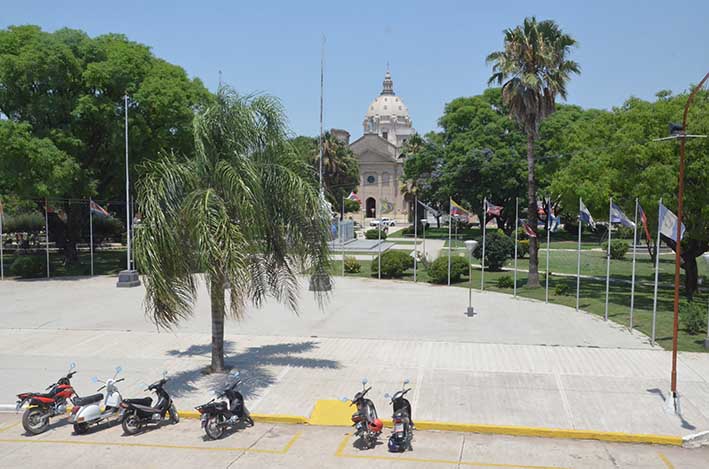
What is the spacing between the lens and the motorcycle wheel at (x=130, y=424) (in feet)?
37.4

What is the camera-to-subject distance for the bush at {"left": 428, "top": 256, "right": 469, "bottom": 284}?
32750 millimetres

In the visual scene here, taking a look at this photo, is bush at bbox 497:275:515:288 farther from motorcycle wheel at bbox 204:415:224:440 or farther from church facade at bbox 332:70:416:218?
church facade at bbox 332:70:416:218

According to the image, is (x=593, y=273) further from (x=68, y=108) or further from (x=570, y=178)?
(x=68, y=108)

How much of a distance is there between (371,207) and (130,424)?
11869 cm

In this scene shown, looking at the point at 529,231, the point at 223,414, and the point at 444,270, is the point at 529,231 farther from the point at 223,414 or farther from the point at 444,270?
the point at 223,414

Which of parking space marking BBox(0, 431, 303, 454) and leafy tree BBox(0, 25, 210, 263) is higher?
leafy tree BBox(0, 25, 210, 263)

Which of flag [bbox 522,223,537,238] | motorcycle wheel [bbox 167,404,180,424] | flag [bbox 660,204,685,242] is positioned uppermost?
flag [bbox 660,204,685,242]

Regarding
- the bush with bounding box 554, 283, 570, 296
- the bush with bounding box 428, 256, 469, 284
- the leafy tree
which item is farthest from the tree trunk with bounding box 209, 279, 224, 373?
the leafy tree

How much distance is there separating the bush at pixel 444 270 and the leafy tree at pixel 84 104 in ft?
48.6

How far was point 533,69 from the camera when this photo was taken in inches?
1136

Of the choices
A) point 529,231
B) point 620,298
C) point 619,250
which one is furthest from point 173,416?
point 619,250

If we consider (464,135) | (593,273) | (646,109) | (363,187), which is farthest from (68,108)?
(363,187)

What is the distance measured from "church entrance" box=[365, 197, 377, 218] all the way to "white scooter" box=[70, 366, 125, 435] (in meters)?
117

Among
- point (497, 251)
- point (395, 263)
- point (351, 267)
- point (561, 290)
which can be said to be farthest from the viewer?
point (351, 267)
